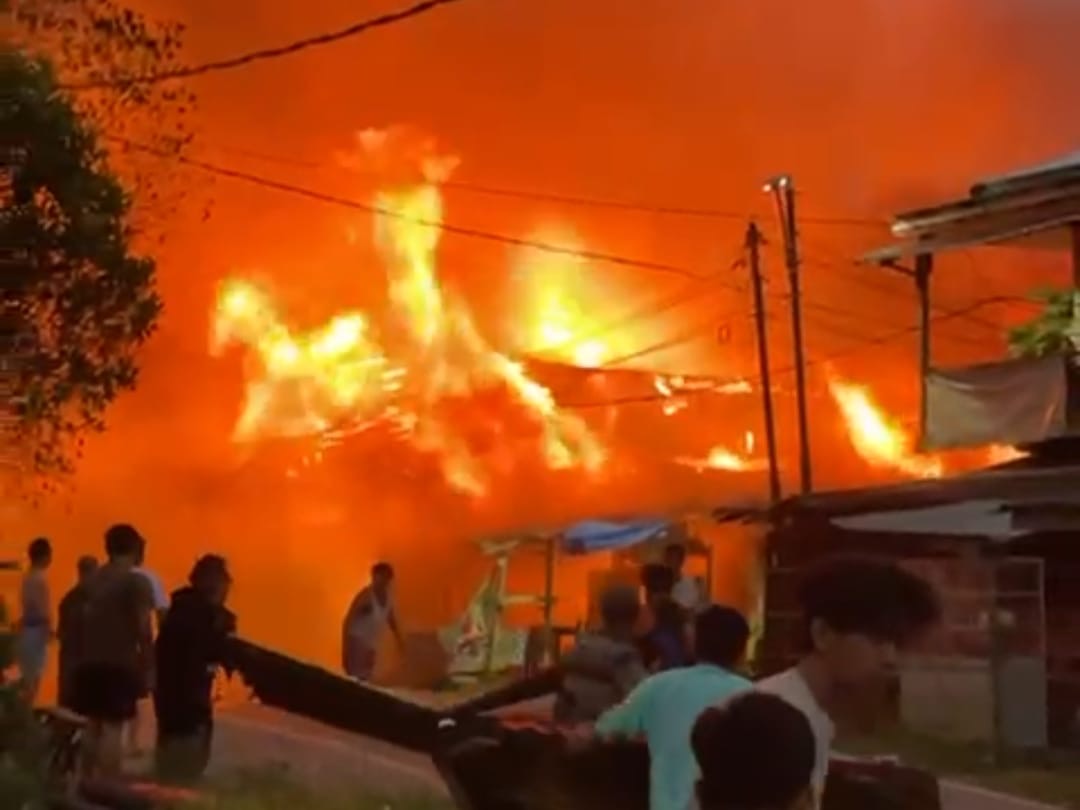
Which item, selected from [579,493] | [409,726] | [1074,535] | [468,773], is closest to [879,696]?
[468,773]

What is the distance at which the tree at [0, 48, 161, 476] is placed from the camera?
30.3ft

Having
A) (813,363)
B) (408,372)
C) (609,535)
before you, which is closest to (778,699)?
(609,535)

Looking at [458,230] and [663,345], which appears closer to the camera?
[458,230]

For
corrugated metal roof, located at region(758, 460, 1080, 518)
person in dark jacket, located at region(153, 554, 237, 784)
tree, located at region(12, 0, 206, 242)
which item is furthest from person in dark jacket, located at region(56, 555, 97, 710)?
corrugated metal roof, located at region(758, 460, 1080, 518)

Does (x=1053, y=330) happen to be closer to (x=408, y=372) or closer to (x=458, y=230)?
(x=458, y=230)

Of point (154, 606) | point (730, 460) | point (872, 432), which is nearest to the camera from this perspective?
point (154, 606)

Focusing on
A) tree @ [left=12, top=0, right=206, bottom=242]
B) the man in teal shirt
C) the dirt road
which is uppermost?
tree @ [left=12, top=0, right=206, bottom=242]

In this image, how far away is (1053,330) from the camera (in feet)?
71.0

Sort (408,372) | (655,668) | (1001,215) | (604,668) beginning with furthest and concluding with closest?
(408,372) → (1001,215) → (655,668) → (604,668)

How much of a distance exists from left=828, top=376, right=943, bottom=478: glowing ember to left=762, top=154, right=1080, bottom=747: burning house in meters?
16.1

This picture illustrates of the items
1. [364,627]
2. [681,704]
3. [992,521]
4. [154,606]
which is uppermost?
[992,521]

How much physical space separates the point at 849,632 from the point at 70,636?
25.5 feet

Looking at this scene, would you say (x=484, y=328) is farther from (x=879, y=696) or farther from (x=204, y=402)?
(x=879, y=696)

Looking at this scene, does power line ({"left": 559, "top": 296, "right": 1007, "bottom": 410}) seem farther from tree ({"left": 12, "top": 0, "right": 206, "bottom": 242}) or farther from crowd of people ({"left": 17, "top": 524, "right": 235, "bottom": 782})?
crowd of people ({"left": 17, "top": 524, "right": 235, "bottom": 782})
